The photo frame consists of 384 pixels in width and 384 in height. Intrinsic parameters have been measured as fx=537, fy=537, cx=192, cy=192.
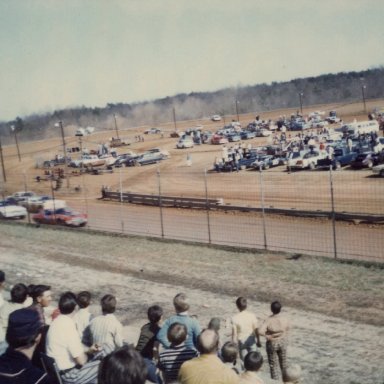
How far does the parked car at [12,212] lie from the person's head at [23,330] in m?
30.1

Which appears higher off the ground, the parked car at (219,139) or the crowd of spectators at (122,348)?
the crowd of spectators at (122,348)

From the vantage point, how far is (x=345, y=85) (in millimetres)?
165250

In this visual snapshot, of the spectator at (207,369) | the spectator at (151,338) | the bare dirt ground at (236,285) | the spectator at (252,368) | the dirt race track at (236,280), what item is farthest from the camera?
the dirt race track at (236,280)

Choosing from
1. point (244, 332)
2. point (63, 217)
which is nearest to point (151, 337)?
point (244, 332)

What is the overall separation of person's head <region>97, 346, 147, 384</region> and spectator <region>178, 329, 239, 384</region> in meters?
1.17

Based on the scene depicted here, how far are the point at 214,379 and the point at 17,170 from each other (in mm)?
71991

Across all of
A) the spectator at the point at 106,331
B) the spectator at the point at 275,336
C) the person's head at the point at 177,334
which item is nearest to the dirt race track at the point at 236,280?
the spectator at the point at 275,336

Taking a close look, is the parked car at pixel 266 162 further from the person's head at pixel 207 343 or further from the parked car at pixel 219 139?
the person's head at pixel 207 343

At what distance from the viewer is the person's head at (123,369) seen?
376 centimetres

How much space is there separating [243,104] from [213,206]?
144m

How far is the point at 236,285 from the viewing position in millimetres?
14500

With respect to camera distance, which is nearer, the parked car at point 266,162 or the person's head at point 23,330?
the person's head at point 23,330

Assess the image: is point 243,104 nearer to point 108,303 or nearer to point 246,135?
point 246,135

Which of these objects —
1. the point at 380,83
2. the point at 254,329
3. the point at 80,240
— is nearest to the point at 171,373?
the point at 254,329
